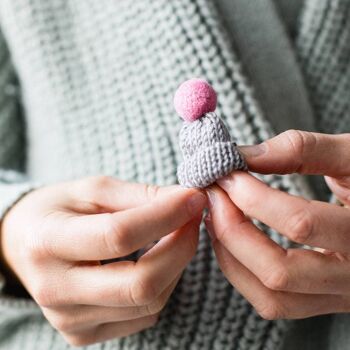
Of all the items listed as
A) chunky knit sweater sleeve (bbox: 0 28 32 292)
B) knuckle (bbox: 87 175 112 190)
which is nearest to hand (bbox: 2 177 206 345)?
knuckle (bbox: 87 175 112 190)

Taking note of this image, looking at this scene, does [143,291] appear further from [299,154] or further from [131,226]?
[299,154]

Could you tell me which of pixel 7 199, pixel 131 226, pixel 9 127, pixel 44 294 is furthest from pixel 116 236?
pixel 9 127

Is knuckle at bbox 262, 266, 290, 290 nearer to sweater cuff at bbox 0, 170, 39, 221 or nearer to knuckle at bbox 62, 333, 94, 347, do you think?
knuckle at bbox 62, 333, 94, 347

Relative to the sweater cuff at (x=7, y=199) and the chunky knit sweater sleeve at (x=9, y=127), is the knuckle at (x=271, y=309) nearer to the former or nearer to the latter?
the sweater cuff at (x=7, y=199)

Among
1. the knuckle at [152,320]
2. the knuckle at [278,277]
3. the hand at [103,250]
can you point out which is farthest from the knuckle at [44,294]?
the knuckle at [278,277]

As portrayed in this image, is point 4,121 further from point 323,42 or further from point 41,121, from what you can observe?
point 323,42
